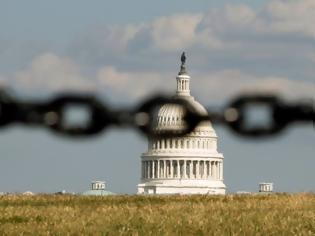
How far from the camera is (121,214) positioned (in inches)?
1359

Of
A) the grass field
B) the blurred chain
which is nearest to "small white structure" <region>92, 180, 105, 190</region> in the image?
the grass field

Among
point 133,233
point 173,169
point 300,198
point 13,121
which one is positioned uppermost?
point 173,169

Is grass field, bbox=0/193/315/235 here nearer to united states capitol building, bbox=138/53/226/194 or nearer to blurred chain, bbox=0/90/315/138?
blurred chain, bbox=0/90/315/138

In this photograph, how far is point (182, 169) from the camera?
173125 millimetres

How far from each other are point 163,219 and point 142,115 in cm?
2944

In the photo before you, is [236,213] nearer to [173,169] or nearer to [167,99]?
[167,99]

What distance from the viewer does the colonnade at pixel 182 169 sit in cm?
17112

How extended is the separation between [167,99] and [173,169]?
170907 millimetres

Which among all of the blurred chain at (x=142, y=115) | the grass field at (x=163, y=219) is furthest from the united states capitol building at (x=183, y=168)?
the blurred chain at (x=142, y=115)

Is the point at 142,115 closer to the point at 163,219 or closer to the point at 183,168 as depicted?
the point at 163,219

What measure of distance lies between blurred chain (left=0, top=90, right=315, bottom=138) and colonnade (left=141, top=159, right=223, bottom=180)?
167530 mm

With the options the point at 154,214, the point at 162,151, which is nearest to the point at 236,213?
the point at 154,214

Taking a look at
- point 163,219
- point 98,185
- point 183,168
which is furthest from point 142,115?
point 98,185

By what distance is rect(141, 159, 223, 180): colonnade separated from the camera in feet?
561
